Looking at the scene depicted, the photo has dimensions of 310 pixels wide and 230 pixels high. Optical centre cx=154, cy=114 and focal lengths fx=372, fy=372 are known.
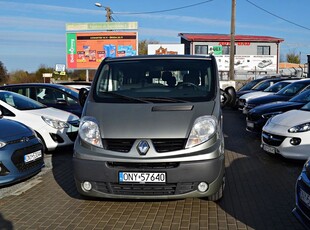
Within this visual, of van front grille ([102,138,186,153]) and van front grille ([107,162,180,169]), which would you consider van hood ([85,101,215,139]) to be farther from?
van front grille ([107,162,180,169])

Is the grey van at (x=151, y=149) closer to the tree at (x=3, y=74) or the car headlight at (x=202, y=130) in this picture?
the car headlight at (x=202, y=130)

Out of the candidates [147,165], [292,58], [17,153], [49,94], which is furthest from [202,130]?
[292,58]

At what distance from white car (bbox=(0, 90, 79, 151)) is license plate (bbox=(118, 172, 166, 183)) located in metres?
3.82

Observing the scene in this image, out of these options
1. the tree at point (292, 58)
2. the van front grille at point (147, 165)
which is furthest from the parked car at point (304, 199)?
the tree at point (292, 58)

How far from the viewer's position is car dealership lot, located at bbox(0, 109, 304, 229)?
410 cm

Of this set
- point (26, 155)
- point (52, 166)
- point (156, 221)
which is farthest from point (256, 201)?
point (52, 166)

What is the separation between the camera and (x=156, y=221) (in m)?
4.17

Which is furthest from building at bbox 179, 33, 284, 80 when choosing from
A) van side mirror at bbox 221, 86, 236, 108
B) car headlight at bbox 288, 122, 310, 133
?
van side mirror at bbox 221, 86, 236, 108

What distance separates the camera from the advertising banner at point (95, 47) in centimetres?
3056

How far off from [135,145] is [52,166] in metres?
3.23

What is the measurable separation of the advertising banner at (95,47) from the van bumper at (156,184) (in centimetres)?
2682

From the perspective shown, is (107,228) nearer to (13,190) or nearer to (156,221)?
(156,221)

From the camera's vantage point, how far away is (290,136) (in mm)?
6422

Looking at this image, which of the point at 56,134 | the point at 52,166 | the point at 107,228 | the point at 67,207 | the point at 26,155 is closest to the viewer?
the point at 107,228
